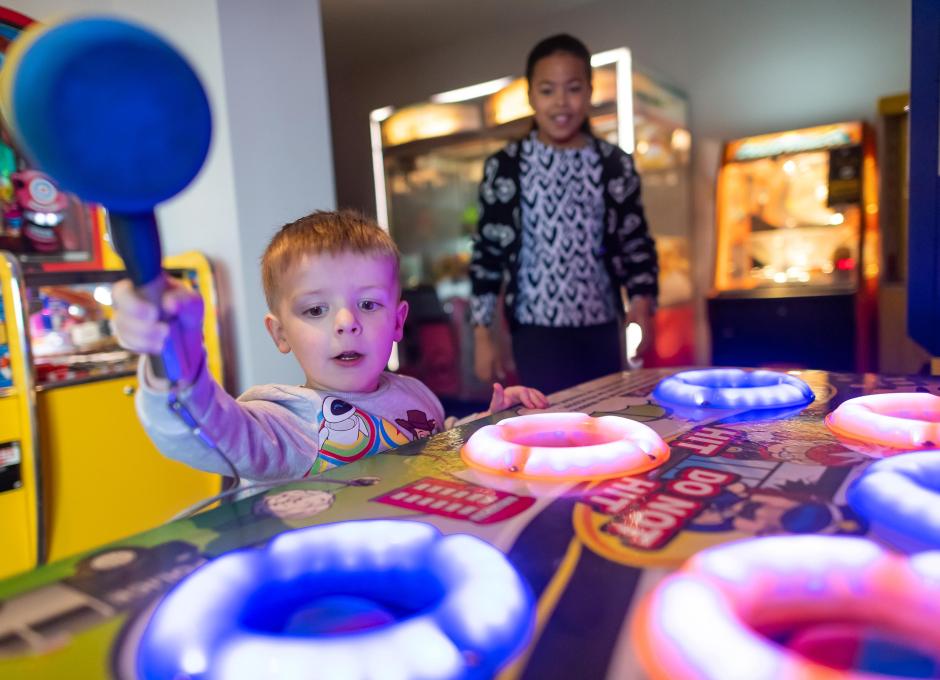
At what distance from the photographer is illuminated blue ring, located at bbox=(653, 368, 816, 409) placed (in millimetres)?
832

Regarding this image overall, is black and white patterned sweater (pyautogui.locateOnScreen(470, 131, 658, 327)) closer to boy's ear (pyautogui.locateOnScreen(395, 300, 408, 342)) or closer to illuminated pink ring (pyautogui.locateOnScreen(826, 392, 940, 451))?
boy's ear (pyautogui.locateOnScreen(395, 300, 408, 342))

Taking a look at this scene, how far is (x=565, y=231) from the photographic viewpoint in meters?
1.66

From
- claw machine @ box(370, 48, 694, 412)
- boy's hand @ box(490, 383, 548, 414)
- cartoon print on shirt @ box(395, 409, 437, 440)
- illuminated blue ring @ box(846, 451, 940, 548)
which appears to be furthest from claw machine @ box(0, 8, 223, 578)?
claw machine @ box(370, 48, 694, 412)

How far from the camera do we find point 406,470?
645 millimetres

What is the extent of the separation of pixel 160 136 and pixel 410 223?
4094 millimetres

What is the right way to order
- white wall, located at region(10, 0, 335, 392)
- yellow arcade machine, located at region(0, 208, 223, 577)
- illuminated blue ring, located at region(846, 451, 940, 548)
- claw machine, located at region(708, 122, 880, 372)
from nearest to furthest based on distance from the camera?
1. illuminated blue ring, located at region(846, 451, 940, 548)
2. yellow arcade machine, located at region(0, 208, 223, 577)
3. white wall, located at region(10, 0, 335, 392)
4. claw machine, located at region(708, 122, 880, 372)

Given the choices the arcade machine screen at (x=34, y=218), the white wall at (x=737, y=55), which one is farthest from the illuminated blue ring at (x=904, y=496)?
the white wall at (x=737, y=55)

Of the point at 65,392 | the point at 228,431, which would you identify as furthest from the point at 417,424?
the point at 65,392

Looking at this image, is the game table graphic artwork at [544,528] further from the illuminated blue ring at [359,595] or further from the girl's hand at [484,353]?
the girl's hand at [484,353]

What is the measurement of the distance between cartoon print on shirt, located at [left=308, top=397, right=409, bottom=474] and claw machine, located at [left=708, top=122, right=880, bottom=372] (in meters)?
2.71

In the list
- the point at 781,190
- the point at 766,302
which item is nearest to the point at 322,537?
the point at 766,302

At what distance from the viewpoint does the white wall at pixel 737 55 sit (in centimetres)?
334

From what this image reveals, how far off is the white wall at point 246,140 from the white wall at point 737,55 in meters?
1.84

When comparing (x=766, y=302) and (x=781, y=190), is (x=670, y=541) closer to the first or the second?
(x=766, y=302)
